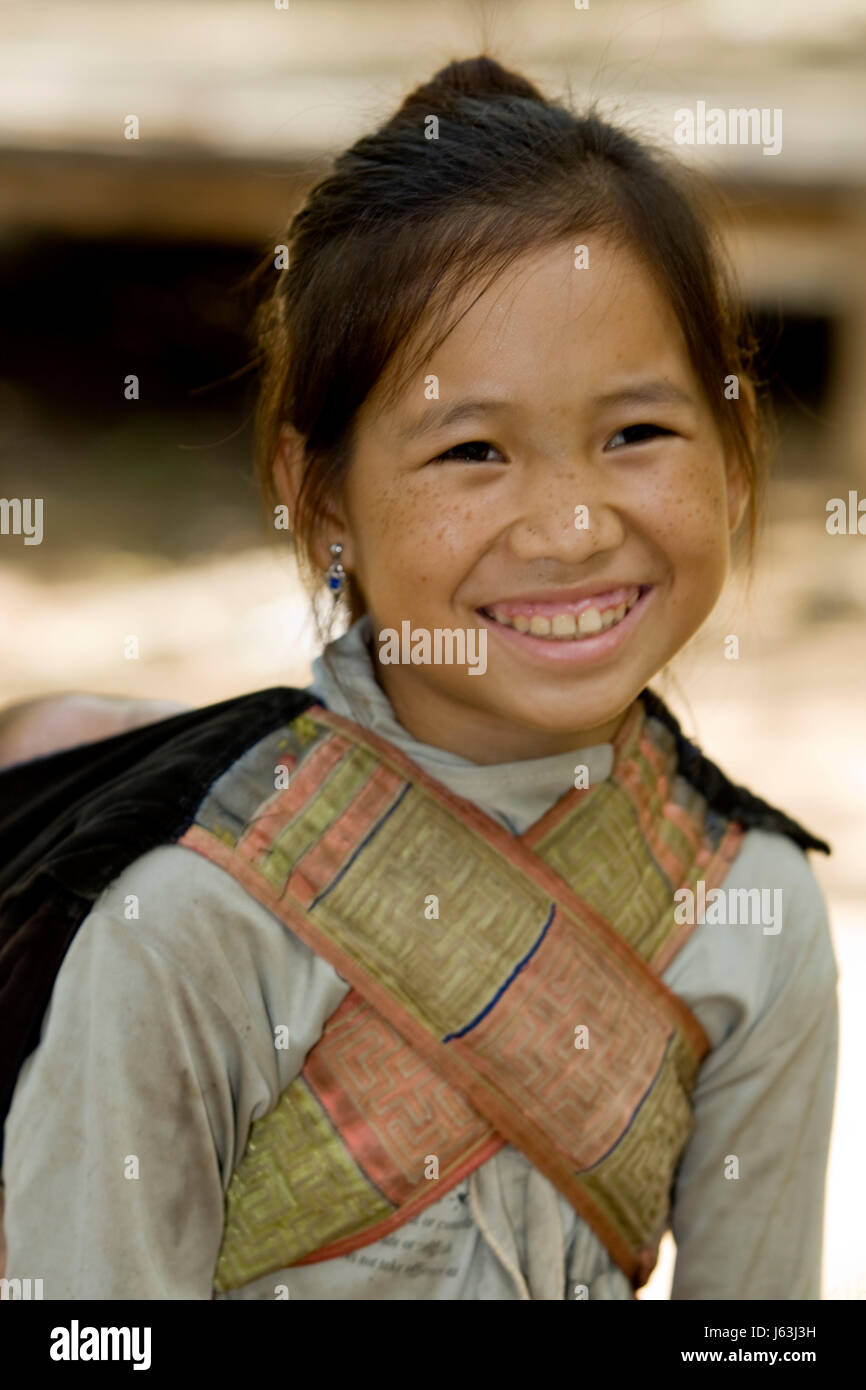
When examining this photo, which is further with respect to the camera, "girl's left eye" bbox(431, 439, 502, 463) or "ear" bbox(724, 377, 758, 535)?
"ear" bbox(724, 377, 758, 535)

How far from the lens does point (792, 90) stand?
5.22 m

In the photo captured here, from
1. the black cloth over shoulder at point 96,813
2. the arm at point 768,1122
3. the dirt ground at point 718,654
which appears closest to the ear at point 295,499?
the black cloth over shoulder at point 96,813

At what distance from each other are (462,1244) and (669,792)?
48 cm

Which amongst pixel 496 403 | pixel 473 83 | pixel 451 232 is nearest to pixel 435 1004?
pixel 496 403

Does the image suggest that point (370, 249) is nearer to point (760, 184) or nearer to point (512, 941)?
point (512, 941)

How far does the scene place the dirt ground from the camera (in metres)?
3.88

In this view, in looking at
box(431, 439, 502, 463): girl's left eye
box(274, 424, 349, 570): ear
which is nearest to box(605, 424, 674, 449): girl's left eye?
box(431, 439, 502, 463): girl's left eye

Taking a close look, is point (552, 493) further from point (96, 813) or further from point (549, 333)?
point (96, 813)

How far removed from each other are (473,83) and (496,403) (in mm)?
392

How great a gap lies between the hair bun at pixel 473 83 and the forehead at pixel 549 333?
0.81 ft

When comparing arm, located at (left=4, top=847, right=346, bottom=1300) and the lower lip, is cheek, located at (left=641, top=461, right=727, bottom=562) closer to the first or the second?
the lower lip

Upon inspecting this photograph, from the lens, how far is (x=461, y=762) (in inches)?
53.4
